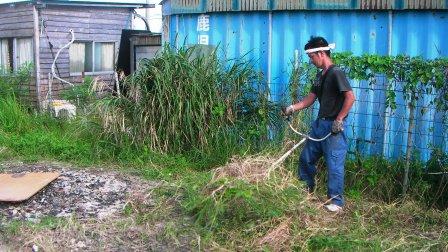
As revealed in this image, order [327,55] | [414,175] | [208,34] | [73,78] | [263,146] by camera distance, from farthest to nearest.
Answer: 1. [73,78]
2. [208,34]
3. [263,146]
4. [414,175]
5. [327,55]

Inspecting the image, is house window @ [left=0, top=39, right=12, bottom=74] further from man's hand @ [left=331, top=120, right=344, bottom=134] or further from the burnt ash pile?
man's hand @ [left=331, top=120, right=344, bottom=134]

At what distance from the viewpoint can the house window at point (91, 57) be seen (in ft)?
44.2

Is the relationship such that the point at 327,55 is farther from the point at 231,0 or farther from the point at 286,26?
the point at 231,0

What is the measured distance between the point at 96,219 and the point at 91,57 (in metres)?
9.75

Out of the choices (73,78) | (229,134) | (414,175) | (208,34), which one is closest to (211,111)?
(229,134)

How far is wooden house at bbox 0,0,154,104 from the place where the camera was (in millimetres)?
12367

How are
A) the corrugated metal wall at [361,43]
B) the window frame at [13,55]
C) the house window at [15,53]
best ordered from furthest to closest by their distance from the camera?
the window frame at [13,55] < the house window at [15,53] < the corrugated metal wall at [361,43]

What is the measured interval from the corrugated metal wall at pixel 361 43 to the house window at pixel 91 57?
261 inches

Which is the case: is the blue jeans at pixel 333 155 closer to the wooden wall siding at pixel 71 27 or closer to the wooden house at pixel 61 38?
the wooden wall siding at pixel 71 27

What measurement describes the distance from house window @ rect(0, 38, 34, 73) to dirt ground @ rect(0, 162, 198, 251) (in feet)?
26.1

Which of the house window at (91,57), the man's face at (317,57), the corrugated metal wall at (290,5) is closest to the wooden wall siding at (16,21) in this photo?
the house window at (91,57)

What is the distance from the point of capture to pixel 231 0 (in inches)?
290

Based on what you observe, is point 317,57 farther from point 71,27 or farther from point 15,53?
point 15,53

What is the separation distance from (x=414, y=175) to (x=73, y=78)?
32.8ft
